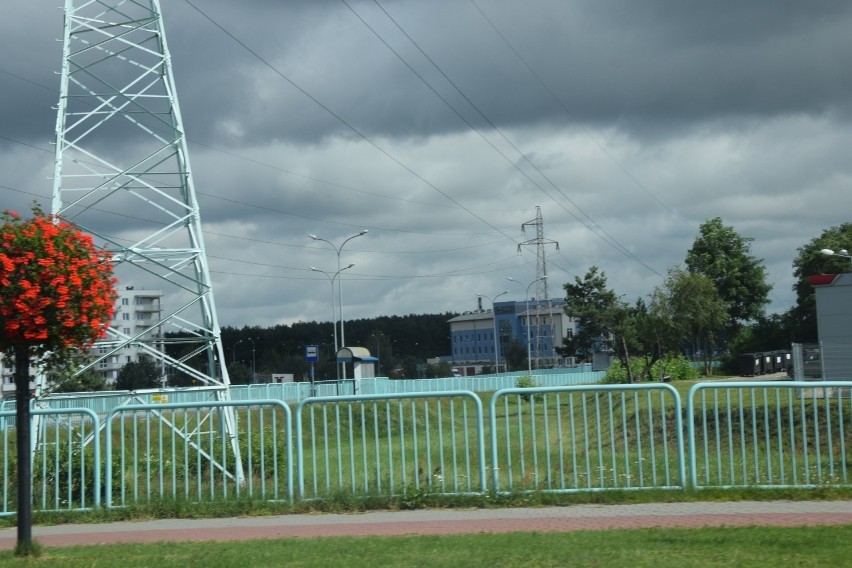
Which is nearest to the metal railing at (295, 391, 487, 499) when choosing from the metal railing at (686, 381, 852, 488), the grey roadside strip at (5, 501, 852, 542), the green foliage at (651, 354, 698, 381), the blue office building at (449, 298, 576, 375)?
the grey roadside strip at (5, 501, 852, 542)

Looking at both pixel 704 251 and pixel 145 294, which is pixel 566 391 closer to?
pixel 704 251

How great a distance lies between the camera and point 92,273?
9.43 metres

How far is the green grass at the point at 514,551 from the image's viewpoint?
8086mm

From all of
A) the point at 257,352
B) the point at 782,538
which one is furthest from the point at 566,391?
the point at 257,352

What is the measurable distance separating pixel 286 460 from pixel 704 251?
82.1 metres

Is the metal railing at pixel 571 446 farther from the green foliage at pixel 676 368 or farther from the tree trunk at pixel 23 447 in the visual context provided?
the green foliage at pixel 676 368

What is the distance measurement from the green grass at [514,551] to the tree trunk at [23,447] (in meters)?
0.24

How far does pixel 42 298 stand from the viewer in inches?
356

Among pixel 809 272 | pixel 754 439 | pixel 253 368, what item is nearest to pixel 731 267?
pixel 809 272

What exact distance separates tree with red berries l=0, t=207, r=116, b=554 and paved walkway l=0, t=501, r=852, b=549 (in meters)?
1.84

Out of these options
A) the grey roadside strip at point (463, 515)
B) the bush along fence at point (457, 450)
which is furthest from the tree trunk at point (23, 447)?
the bush along fence at point (457, 450)

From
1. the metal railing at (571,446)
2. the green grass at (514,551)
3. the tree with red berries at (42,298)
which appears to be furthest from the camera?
the metal railing at (571,446)

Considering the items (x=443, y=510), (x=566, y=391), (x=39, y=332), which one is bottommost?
(x=443, y=510)

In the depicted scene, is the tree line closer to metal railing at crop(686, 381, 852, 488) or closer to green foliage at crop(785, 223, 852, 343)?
green foliage at crop(785, 223, 852, 343)
